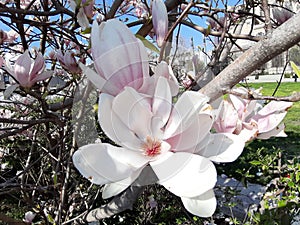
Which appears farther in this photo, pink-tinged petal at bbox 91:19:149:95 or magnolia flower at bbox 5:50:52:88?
magnolia flower at bbox 5:50:52:88

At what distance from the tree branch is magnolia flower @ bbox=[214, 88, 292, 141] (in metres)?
0.02

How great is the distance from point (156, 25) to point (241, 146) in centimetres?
21

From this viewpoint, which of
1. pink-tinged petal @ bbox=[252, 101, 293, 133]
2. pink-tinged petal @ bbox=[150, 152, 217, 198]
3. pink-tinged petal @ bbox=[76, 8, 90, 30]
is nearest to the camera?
pink-tinged petal @ bbox=[150, 152, 217, 198]

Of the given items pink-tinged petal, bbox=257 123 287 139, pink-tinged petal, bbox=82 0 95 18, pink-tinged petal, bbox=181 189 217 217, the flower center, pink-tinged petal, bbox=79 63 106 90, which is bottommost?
pink-tinged petal, bbox=257 123 287 139

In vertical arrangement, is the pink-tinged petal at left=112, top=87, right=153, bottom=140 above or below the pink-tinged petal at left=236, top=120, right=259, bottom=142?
above

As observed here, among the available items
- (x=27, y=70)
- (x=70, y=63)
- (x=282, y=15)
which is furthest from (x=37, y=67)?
(x=282, y=15)

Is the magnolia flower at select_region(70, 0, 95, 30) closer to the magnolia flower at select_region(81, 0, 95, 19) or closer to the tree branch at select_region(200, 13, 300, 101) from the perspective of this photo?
the magnolia flower at select_region(81, 0, 95, 19)

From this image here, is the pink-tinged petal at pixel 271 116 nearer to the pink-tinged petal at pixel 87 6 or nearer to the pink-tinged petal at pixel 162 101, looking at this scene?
the pink-tinged petal at pixel 162 101

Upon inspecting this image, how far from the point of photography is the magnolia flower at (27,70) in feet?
2.99

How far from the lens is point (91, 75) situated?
35 cm

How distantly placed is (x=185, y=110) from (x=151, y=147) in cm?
5

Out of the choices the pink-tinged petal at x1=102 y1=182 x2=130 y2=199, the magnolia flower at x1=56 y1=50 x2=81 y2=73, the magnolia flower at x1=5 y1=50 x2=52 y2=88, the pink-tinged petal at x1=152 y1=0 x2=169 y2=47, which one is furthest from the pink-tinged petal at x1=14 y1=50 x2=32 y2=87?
the pink-tinged petal at x1=102 y1=182 x2=130 y2=199

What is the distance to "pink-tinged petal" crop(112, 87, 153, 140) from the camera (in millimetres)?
345

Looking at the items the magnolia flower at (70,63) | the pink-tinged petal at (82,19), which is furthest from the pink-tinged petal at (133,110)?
the magnolia flower at (70,63)
